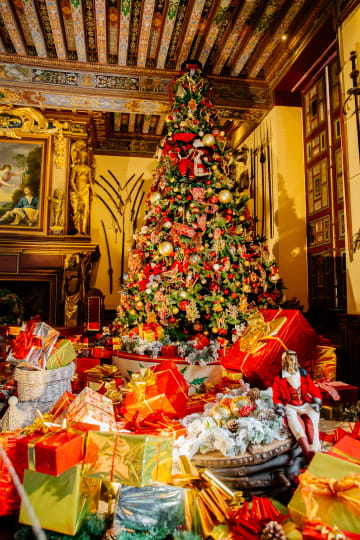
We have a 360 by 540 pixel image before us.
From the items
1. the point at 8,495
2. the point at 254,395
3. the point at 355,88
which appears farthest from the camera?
the point at 355,88

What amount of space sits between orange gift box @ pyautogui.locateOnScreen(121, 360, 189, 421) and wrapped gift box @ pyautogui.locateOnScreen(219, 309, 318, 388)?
0.46 meters

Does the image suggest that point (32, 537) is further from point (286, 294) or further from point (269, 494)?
point (286, 294)

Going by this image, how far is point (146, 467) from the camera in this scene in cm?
147

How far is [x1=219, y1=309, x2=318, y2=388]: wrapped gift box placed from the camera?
248cm

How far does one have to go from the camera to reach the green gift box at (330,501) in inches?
48.2

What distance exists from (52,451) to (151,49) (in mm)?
6018

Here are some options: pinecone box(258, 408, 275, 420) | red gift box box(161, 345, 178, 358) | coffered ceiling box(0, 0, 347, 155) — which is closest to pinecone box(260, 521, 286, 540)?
pinecone box(258, 408, 275, 420)

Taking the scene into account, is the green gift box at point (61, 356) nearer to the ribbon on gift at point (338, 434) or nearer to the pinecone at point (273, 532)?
the pinecone at point (273, 532)

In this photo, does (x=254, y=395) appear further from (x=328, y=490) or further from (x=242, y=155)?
(x=242, y=155)

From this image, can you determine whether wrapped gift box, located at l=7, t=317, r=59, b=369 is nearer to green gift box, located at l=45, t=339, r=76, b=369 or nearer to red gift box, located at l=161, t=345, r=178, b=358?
green gift box, located at l=45, t=339, r=76, b=369

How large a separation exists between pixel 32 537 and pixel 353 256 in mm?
3540

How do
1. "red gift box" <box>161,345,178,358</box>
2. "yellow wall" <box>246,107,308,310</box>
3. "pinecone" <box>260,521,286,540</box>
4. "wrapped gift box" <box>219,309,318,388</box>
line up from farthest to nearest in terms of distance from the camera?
"yellow wall" <box>246,107,308,310</box> → "red gift box" <box>161,345,178,358</box> → "wrapped gift box" <box>219,309,318,388</box> → "pinecone" <box>260,521,286,540</box>

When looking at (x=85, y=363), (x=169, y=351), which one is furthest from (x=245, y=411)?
(x=85, y=363)

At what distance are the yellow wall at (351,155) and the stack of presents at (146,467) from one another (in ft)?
5.96
